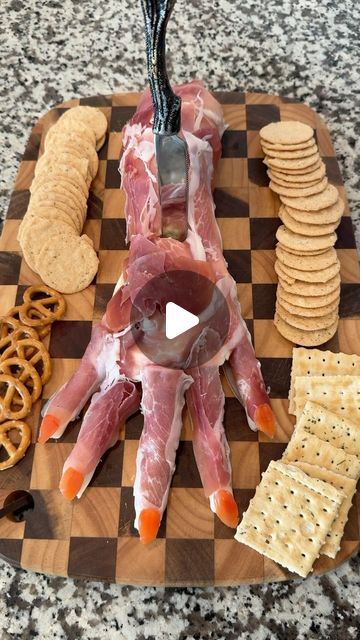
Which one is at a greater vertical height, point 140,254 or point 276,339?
point 140,254

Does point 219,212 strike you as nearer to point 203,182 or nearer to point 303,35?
point 203,182

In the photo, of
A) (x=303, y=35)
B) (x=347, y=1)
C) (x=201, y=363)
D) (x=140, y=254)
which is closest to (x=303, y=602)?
(x=201, y=363)

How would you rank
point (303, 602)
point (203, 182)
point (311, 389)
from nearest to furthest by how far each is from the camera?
point (303, 602)
point (311, 389)
point (203, 182)

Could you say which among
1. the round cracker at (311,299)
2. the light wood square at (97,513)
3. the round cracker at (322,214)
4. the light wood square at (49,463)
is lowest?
the light wood square at (97,513)

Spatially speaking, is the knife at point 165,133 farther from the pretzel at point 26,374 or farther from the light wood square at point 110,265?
the pretzel at point 26,374

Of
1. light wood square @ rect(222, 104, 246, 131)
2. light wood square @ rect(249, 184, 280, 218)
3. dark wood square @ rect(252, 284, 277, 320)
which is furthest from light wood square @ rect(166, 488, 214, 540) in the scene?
light wood square @ rect(222, 104, 246, 131)

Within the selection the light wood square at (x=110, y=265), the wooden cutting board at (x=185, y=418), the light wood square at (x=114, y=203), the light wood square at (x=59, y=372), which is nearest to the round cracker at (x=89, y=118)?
the wooden cutting board at (x=185, y=418)
